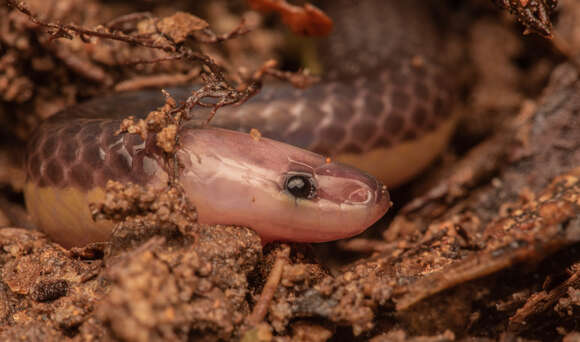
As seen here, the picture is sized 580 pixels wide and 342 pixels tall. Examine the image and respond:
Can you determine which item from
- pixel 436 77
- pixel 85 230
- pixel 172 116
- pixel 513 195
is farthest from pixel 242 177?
pixel 436 77

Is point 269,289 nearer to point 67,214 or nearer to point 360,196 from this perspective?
point 360,196

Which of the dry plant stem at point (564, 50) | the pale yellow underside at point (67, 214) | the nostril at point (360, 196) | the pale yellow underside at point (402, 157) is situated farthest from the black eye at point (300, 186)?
the dry plant stem at point (564, 50)

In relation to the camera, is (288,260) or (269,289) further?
(288,260)

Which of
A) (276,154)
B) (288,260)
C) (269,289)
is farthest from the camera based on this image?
(276,154)

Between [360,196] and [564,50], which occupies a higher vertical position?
[564,50]

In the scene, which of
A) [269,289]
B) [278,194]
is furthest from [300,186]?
[269,289]

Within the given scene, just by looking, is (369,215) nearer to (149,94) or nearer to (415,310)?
(415,310)
